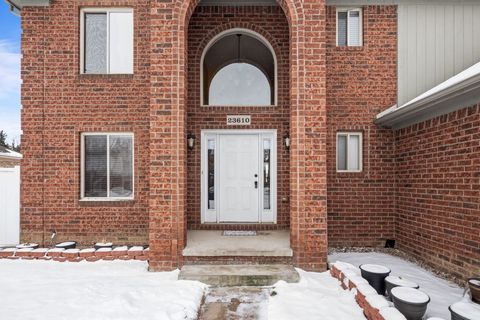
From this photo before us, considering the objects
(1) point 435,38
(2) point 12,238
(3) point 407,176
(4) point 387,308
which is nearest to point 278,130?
(3) point 407,176

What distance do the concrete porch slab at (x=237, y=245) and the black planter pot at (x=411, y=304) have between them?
2.15 m

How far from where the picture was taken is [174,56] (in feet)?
18.4

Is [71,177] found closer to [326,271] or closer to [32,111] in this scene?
[32,111]

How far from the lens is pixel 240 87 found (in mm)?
7719

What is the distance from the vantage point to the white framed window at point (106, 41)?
24.3ft

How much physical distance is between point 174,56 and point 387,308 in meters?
4.95

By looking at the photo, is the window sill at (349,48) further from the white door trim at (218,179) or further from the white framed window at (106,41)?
the white framed window at (106,41)

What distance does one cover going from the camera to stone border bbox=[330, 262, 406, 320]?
3453 mm

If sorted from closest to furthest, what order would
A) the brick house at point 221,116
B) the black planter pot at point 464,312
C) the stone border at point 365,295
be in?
the black planter pot at point 464,312, the stone border at point 365,295, the brick house at point 221,116

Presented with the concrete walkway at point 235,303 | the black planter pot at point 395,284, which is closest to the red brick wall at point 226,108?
the concrete walkway at point 235,303

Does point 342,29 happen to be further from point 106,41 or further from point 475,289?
point 475,289

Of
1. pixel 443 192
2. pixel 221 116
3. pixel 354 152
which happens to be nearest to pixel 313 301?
pixel 443 192

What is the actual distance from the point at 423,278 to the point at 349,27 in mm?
5559

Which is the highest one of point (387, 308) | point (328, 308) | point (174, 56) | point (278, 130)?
point (174, 56)
